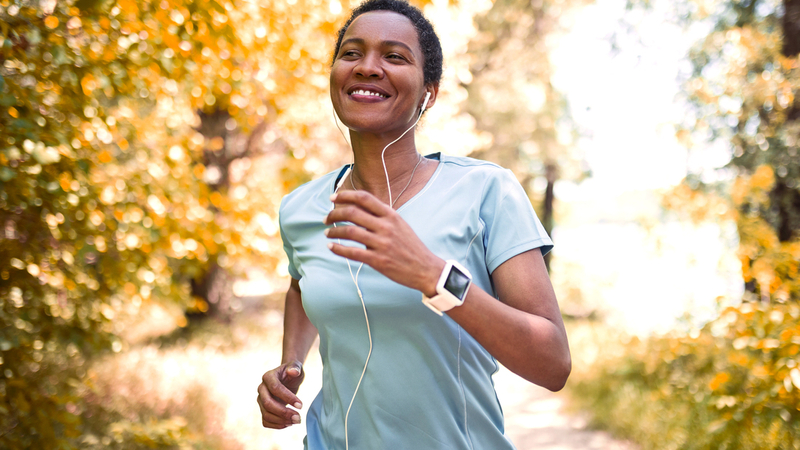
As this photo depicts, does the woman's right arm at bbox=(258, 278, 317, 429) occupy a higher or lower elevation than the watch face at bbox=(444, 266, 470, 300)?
lower

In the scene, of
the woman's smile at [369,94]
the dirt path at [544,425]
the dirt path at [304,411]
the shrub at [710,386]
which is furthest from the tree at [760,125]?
the woman's smile at [369,94]

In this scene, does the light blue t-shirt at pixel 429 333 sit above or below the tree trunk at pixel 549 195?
above

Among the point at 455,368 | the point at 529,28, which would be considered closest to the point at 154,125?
the point at 455,368

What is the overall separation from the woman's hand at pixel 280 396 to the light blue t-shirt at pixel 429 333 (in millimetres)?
151

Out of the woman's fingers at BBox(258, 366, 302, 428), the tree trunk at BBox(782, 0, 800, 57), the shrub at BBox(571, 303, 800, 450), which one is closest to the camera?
the woman's fingers at BBox(258, 366, 302, 428)

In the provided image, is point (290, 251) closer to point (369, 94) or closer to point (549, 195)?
point (369, 94)

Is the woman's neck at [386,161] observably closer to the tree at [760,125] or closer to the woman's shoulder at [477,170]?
the woman's shoulder at [477,170]

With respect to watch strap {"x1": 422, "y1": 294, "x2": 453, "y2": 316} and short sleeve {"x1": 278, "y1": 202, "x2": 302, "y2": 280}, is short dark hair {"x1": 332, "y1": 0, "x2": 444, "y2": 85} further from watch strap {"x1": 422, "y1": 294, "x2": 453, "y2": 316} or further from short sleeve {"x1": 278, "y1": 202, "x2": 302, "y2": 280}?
watch strap {"x1": 422, "y1": 294, "x2": 453, "y2": 316}

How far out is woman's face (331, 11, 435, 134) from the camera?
1.58 m

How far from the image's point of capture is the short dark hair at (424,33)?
5.59 feet

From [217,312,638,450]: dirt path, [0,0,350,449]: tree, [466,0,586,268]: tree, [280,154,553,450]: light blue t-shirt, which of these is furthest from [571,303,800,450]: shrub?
[466,0,586,268]: tree

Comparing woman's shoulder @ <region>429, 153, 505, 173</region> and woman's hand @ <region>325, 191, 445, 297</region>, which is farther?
woman's shoulder @ <region>429, 153, 505, 173</region>

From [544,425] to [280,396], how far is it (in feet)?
19.6

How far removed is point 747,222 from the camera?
166 inches
